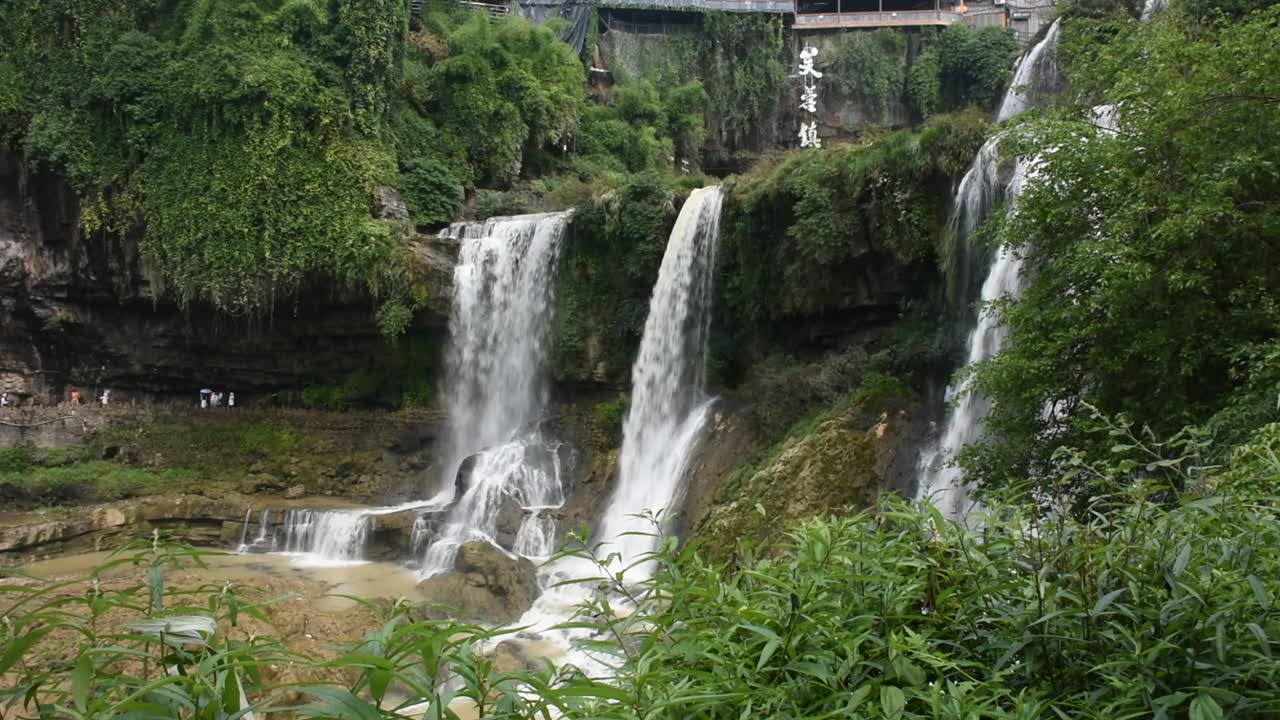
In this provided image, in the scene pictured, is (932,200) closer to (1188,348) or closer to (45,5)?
(1188,348)

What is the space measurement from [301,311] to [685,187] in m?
9.84

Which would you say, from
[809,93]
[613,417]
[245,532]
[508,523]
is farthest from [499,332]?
[809,93]

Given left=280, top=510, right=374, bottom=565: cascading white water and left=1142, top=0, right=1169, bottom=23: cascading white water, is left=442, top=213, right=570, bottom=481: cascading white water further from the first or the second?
left=1142, top=0, right=1169, bottom=23: cascading white water

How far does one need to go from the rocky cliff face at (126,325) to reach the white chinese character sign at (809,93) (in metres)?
15.2

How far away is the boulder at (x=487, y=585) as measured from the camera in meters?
11.7

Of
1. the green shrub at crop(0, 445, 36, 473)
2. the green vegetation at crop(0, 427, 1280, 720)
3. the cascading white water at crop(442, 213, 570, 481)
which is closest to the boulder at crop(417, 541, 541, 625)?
the cascading white water at crop(442, 213, 570, 481)

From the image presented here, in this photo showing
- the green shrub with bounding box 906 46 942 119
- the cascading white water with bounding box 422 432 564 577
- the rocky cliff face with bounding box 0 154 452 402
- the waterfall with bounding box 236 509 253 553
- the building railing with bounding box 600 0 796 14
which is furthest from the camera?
the building railing with bounding box 600 0 796 14

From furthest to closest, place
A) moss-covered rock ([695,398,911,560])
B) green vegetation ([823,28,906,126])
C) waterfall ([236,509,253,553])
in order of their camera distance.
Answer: green vegetation ([823,28,906,126]) → waterfall ([236,509,253,553]) → moss-covered rock ([695,398,911,560])

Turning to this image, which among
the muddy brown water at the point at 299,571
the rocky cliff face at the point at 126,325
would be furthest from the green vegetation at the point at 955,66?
the muddy brown water at the point at 299,571

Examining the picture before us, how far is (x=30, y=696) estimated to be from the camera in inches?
68.1

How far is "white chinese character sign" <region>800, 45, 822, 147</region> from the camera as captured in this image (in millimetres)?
30969

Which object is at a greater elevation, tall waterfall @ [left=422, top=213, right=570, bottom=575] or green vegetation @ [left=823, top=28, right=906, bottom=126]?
green vegetation @ [left=823, top=28, right=906, bottom=126]

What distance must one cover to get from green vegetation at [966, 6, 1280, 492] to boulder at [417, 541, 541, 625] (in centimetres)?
634

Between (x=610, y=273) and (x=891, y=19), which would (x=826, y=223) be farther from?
(x=891, y=19)
